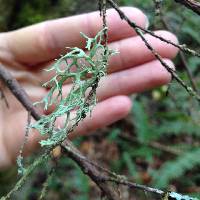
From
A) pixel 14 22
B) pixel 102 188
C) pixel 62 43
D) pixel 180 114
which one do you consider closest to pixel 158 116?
pixel 180 114

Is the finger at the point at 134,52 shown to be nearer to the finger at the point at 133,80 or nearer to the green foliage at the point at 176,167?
the finger at the point at 133,80

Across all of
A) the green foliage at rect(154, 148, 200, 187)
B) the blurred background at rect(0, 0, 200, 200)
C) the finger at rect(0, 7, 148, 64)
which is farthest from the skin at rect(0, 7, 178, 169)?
the green foliage at rect(154, 148, 200, 187)

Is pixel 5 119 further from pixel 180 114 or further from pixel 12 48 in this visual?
pixel 180 114

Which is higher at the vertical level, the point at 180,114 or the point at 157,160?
the point at 180,114

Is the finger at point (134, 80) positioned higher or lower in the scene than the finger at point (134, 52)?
lower

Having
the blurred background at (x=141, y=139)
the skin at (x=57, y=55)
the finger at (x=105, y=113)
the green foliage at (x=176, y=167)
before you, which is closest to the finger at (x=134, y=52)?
the skin at (x=57, y=55)

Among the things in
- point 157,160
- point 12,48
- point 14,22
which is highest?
point 12,48
